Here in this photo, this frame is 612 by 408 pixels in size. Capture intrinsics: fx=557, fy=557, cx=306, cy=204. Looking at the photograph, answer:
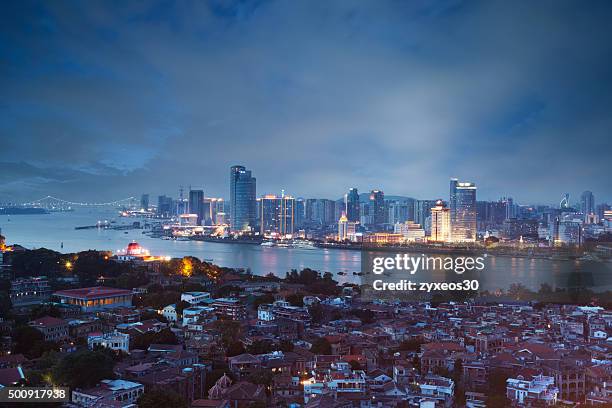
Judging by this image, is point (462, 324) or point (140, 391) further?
point (462, 324)

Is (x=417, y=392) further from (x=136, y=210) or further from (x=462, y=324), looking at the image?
(x=136, y=210)

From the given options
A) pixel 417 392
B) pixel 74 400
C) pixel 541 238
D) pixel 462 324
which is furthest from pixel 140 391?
pixel 541 238

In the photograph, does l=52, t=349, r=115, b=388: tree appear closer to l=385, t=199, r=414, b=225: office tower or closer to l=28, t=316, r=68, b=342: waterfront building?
l=28, t=316, r=68, b=342: waterfront building

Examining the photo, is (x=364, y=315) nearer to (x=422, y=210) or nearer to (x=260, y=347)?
(x=260, y=347)

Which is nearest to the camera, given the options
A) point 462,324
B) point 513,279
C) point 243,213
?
point 462,324

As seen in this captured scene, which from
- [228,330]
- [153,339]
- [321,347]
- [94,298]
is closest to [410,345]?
[321,347]

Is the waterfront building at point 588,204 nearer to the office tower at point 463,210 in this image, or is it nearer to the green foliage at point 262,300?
the office tower at point 463,210

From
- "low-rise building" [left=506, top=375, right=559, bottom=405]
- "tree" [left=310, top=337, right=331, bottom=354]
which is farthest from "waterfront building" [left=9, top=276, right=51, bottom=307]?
"low-rise building" [left=506, top=375, right=559, bottom=405]
